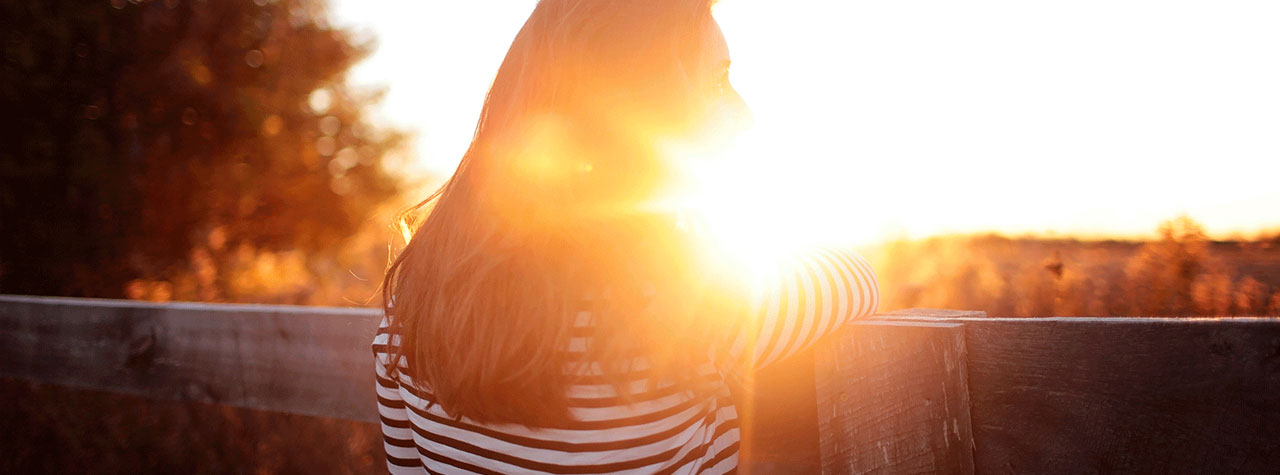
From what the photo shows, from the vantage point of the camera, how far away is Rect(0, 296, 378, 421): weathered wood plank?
1.92 metres

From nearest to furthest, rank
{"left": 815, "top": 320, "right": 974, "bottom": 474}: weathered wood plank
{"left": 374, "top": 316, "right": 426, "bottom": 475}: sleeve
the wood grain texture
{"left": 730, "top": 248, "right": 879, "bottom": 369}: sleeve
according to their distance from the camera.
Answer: the wood grain texture < {"left": 730, "top": 248, "right": 879, "bottom": 369}: sleeve < {"left": 815, "top": 320, "right": 974, "bottom": 474}: weathered wood plank < {"left": 374, "top": 316, "right": 426, "bottom": 475}: sleeve

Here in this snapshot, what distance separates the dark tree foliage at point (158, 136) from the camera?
24.1 feet

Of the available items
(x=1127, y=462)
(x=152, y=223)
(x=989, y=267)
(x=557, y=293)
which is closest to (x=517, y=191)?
(x=557, y=293)

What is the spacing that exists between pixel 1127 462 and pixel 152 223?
9646 millimetres

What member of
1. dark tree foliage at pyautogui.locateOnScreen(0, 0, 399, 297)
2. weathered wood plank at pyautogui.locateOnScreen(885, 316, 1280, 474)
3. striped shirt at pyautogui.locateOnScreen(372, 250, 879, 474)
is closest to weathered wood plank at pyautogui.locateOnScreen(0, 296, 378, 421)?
striped shirt at pyautogui.locateOnScreen(372, 250, 879, 474)

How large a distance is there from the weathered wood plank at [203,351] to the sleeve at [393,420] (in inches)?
19.4

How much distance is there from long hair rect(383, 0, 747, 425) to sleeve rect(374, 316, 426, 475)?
0.21 meters

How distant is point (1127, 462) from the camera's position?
1032 millimetres

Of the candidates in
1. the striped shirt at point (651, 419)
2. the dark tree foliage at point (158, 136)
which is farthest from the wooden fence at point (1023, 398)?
the dark tree foliage at point (158, 136)

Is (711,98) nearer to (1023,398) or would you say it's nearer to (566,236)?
(566,236)

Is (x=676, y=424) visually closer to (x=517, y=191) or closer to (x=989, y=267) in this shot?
(x=517, y=191)

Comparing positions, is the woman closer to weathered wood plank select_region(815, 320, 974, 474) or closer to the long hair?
the long hair

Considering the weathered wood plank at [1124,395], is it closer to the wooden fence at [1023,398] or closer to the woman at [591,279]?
the wooden fence at [1023,398]

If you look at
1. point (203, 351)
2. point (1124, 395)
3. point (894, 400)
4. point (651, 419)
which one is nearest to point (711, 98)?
point (651, 419)
